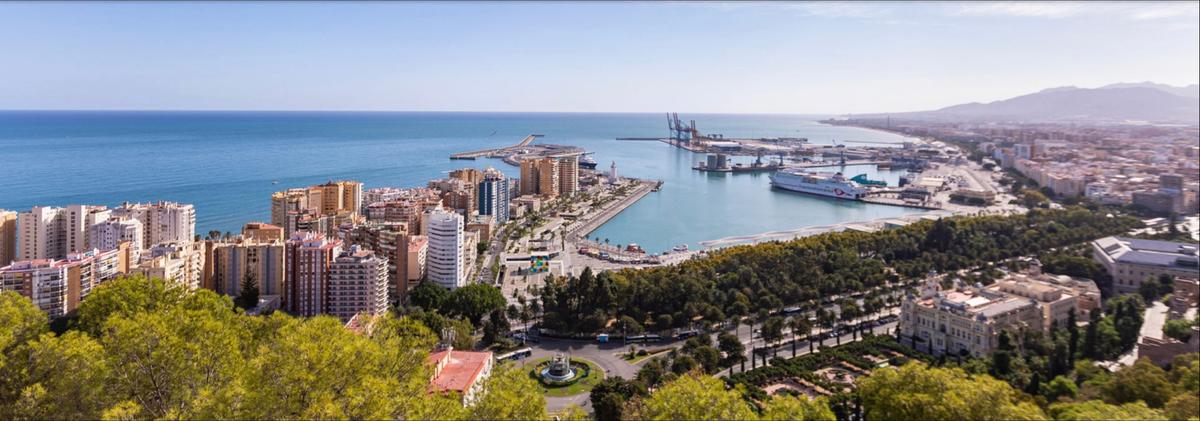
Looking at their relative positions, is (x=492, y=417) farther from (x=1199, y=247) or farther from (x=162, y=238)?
(x=1199, y=247)

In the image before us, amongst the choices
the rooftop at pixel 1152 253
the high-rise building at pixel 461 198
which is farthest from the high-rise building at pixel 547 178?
the rooftop at pixel 1152 253

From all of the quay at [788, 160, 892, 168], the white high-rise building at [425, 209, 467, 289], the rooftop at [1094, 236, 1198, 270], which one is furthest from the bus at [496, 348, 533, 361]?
the quay at [788, 160, 892, 168]

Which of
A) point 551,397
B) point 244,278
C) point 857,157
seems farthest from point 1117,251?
point 857,157

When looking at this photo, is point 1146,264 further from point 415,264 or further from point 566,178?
point 566,178

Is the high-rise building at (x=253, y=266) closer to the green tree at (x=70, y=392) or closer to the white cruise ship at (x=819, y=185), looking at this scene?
the green tree at (x=70, y=392)

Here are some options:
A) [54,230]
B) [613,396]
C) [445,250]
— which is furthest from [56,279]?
[613,396]

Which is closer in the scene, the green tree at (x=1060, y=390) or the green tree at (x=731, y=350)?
the green tree at (x=1060, y=390)

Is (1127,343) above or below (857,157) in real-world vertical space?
below
